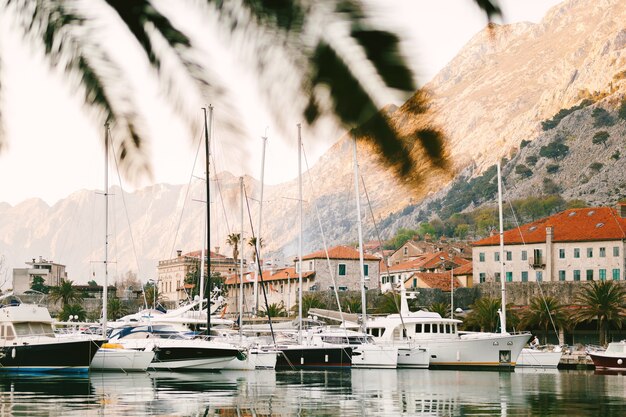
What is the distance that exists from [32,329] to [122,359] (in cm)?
346

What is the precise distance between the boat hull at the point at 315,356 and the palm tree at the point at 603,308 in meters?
16.4

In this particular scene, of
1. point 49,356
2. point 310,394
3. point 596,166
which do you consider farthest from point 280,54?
point 596,166

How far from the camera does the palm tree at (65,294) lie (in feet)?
241

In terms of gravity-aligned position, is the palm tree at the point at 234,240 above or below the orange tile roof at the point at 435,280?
below

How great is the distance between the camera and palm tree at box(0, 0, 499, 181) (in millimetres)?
1337

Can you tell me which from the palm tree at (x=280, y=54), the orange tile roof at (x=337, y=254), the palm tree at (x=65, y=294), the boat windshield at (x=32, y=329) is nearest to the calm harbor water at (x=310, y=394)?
the boat windshield at (x=32, y=329)

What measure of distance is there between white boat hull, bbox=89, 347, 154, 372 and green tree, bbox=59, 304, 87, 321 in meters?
41.2

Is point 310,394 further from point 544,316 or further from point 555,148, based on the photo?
point 544,316

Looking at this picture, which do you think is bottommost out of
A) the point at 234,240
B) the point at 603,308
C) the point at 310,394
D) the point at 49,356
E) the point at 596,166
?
the point at 310,394

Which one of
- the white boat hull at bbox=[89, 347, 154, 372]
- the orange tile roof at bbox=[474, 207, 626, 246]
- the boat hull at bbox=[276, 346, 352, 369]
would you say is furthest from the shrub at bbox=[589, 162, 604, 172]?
the white boat hull at bbox=[89, 347, 154, 372]

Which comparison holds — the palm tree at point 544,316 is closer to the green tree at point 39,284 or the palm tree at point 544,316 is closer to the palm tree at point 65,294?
the palm tree at point 65,294

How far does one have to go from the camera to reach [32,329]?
1190 inches

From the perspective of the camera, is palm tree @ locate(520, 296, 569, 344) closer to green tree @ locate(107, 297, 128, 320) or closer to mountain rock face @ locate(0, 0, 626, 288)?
green tree @ locate(107, 297, 128, 320)

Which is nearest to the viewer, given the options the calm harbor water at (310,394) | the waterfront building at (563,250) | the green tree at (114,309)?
the calm harbor water at (310,394)
